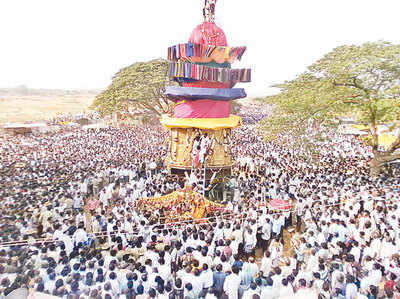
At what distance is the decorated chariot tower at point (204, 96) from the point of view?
1501cm

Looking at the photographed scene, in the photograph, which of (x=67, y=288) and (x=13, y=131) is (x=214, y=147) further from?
(x=13, y=131)

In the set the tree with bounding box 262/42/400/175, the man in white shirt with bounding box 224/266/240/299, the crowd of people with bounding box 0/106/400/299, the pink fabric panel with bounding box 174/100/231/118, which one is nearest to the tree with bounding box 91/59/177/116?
the crowd of people with bounding box 0/106/400/299

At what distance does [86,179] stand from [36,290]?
9.61m

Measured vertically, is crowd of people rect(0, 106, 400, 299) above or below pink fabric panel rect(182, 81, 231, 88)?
below

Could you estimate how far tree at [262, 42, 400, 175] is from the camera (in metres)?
14.5

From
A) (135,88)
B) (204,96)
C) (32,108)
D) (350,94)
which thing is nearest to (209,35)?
(204,96)

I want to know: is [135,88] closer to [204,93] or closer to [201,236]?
[204,93]

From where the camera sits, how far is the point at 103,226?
10.4 m

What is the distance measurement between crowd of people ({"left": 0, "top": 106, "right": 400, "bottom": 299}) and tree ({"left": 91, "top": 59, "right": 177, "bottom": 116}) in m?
5.50

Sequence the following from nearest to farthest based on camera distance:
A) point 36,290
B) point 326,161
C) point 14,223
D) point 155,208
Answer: point 36,290 → point 14,223 → point 155,208 → point 326,161

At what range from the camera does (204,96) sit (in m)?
15.1

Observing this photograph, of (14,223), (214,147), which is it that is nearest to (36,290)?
(14,223)

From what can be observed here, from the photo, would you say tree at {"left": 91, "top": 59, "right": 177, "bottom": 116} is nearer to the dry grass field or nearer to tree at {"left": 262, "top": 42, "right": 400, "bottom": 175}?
tree at {"left": 262, "top": 42, "right": 400, "bottom": 175}

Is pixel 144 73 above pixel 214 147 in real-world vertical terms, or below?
above
